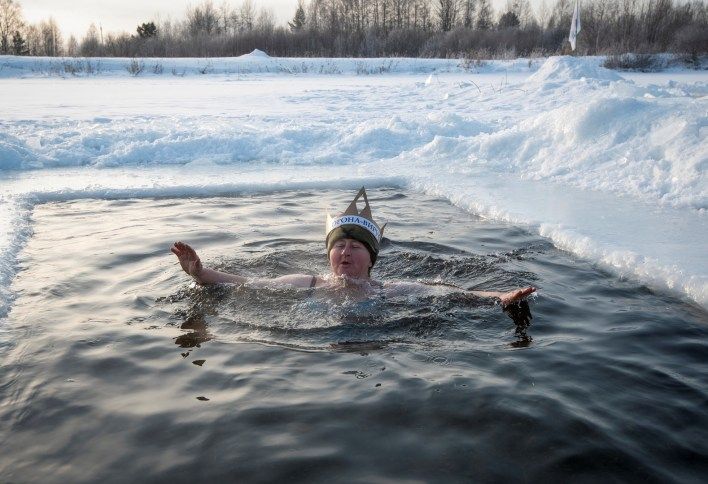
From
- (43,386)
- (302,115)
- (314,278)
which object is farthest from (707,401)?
(302,115)

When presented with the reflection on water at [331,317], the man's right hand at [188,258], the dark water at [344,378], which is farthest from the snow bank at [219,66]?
the man's right hand at [188,258]

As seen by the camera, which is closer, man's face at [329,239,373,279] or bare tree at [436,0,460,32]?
man's face at [329,239,373,279]

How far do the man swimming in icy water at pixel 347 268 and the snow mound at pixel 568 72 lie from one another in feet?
38.7

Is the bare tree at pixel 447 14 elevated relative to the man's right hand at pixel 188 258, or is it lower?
elevated

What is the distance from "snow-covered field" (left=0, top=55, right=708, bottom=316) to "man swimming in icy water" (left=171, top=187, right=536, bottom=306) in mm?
1309

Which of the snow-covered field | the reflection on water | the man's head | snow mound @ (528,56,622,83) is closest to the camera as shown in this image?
the reflection on water

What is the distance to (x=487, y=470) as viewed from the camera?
248cm

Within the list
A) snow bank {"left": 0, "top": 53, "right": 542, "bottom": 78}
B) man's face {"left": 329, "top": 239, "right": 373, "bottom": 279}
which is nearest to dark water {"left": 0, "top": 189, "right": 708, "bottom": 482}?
man's face {"left": 329, "top": 239, "right": 373, "bottom": 279}

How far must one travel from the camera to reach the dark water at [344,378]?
2.55m

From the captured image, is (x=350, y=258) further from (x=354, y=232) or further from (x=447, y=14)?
(x=447, y=14)

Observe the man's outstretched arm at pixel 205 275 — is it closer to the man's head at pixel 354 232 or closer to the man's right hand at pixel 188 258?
the man's right hand at pixel 188 258

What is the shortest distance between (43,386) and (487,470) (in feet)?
7.05

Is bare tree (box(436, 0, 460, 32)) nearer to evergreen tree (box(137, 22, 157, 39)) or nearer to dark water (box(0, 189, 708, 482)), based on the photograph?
evergreen tree (box(137, 22, 157, 39))

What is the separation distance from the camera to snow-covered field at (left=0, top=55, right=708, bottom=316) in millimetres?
5961
